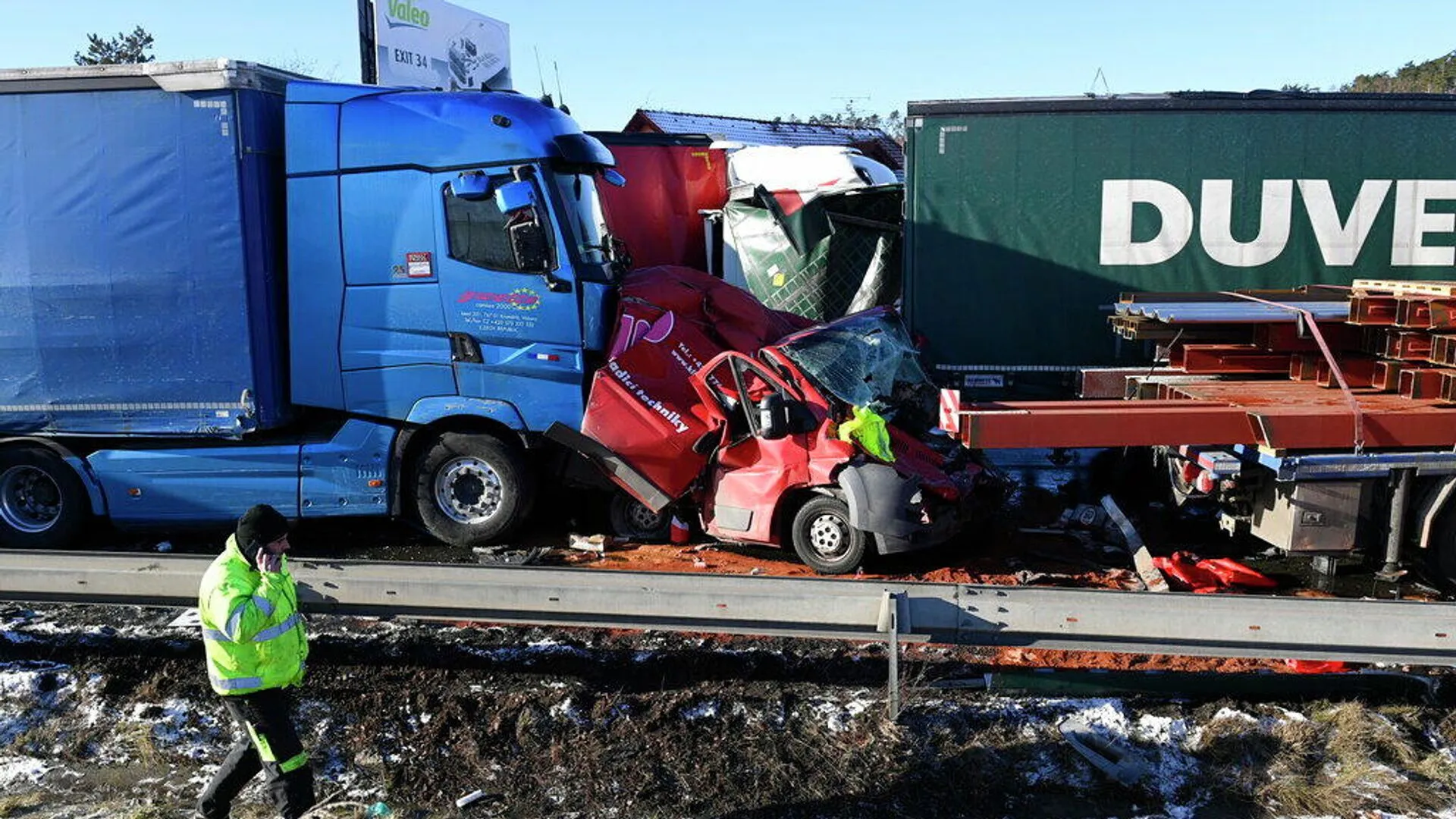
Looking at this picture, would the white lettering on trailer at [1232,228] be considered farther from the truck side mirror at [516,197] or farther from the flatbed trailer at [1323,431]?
the truck side mirror at [516,197]

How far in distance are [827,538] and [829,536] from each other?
0.05ft

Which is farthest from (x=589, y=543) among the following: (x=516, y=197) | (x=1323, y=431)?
(x=1323, y=431)

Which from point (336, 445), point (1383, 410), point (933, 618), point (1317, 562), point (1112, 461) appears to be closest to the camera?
point (933, 618)

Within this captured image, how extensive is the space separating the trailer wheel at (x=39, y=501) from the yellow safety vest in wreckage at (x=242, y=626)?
4.85 metres

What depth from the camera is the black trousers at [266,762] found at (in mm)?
4121

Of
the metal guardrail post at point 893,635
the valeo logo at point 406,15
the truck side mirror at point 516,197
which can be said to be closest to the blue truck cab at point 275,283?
the truck side mirror at point 516,197

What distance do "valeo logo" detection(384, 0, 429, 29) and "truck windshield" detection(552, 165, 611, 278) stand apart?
788 cm

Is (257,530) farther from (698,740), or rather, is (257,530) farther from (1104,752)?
(1104,752)

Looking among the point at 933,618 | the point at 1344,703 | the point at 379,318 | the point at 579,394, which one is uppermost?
the point at 379,318

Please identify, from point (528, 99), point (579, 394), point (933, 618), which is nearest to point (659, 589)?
point (933, 618)

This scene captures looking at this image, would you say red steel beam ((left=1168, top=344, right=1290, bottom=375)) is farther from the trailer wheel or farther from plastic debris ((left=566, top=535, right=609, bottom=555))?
the trailer wheel

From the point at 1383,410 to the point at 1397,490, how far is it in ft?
1.75

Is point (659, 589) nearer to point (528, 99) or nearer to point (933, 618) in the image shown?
point (933, 618)

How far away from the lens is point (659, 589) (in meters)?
5.23
